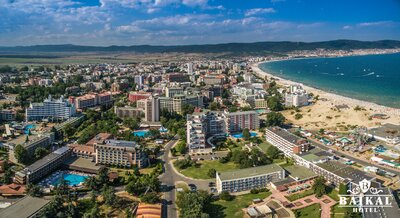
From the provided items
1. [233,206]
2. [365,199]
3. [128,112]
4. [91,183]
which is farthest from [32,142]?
[365,199]

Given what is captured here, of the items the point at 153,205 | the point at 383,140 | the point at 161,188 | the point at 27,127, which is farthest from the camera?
the point at 27,127

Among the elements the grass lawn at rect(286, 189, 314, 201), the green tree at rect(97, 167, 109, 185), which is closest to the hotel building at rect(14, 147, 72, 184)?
the green tree at rect(97, 167, 109, 185)

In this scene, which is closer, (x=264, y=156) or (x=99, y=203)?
(x=99, y=203)

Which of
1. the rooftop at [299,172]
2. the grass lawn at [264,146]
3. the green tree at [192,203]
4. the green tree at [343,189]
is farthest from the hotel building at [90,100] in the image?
the green tree at [343,189]

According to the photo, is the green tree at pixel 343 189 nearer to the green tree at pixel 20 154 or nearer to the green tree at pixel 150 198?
the green tree at pixel 150 198

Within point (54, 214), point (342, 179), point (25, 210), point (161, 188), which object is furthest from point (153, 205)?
point (342, 179)

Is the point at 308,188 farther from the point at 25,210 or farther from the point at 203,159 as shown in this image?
the point at 25,210
